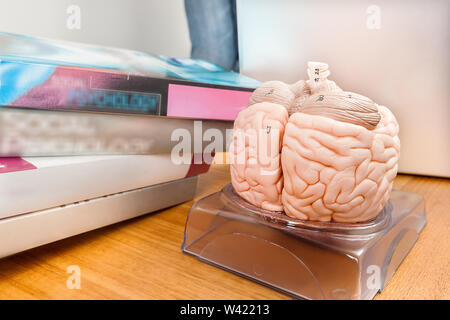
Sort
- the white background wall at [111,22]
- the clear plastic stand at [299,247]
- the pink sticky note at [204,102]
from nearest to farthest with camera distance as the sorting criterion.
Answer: the clear plastic stand at [299,247], the pink sticky note at [204,102], the white background wall at [111,22]

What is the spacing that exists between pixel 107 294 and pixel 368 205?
0.34 meters

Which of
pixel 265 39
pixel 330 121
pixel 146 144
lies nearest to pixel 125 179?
pixel 146 144

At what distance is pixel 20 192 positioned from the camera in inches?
18.2

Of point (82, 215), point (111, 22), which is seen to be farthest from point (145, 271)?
point (111, 22)

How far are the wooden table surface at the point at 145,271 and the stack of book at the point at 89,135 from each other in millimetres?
35

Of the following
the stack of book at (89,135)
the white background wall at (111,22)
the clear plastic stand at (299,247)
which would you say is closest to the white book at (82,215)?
the stack of book at (89,135)

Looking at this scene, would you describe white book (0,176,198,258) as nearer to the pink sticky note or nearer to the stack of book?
the stack of book

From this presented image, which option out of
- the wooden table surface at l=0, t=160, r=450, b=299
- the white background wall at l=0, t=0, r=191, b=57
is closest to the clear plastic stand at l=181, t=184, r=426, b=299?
the wooden table surface at l=0, t=160, r=450, b=299

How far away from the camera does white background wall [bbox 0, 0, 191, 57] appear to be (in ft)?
3.00

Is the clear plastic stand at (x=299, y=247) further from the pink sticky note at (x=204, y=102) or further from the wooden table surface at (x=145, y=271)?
the pink sticky note at (x=204, y=102)

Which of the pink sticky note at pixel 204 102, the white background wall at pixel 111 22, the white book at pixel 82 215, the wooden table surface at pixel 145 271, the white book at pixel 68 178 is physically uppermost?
the white background wall at pixel 111 22

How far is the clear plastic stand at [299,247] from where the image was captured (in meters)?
0.43

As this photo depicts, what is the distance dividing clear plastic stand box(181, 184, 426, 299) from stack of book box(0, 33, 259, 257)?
5.5 inches
